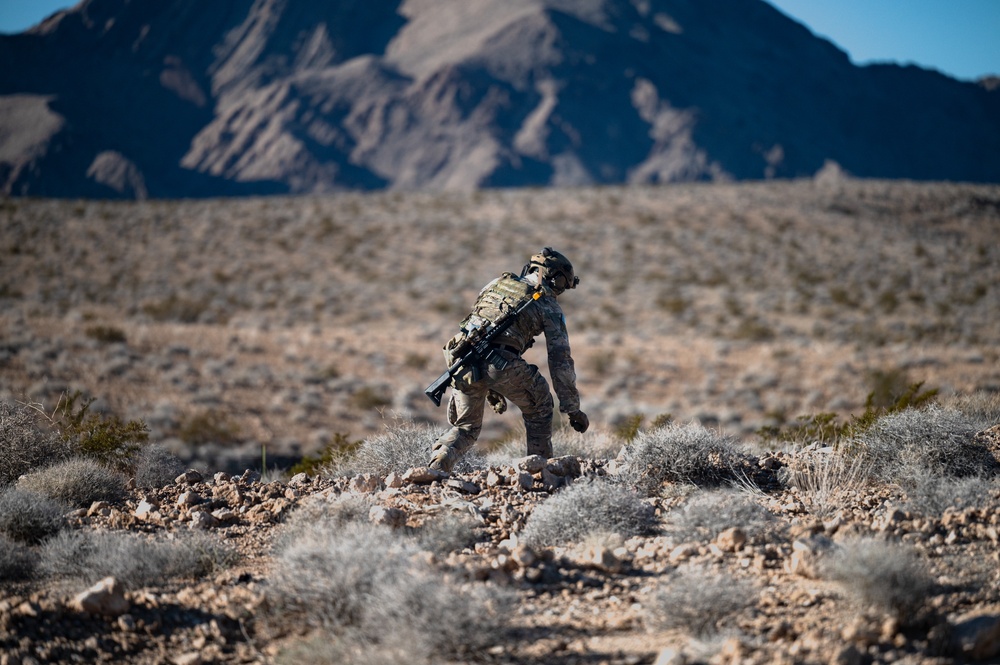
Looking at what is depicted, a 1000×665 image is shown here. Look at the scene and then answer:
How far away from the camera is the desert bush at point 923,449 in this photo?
6078 mm

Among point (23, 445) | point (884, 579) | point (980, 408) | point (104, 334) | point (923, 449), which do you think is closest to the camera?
point (884, 579)

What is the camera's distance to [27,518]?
17.8ft

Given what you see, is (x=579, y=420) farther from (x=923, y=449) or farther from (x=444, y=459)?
(x=923, y=449)

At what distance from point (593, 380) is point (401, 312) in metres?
8.82

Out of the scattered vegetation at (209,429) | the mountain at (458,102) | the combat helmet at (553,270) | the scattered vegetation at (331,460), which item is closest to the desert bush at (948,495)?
the combat helmet at (553,270)

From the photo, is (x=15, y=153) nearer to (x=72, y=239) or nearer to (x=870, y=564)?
(x=72, y=239)

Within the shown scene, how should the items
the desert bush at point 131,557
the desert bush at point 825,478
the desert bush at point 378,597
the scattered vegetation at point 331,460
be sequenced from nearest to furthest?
the desert bush at point 378,597
the desert bush at point 131,557
the desert bush at point 825,478
the scattered vegetation at point 331,460

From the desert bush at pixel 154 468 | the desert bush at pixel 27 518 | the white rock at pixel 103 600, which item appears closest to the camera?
the white rock at pixel 103 600

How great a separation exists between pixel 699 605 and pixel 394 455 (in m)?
3.90

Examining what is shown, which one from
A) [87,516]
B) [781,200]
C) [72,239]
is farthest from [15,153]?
[87,516]

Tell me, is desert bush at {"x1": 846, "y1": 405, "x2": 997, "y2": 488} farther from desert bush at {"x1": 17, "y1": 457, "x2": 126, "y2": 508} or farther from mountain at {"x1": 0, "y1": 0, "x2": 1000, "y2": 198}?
mountain at {"x1": 0, "y1": 0, "x2": 1000, "y2": 198}

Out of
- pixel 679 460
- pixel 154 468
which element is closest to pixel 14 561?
pixel 154 468

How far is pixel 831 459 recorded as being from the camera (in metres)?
6.29

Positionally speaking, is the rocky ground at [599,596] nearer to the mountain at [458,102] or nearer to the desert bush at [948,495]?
the desert bush at [948,495]
